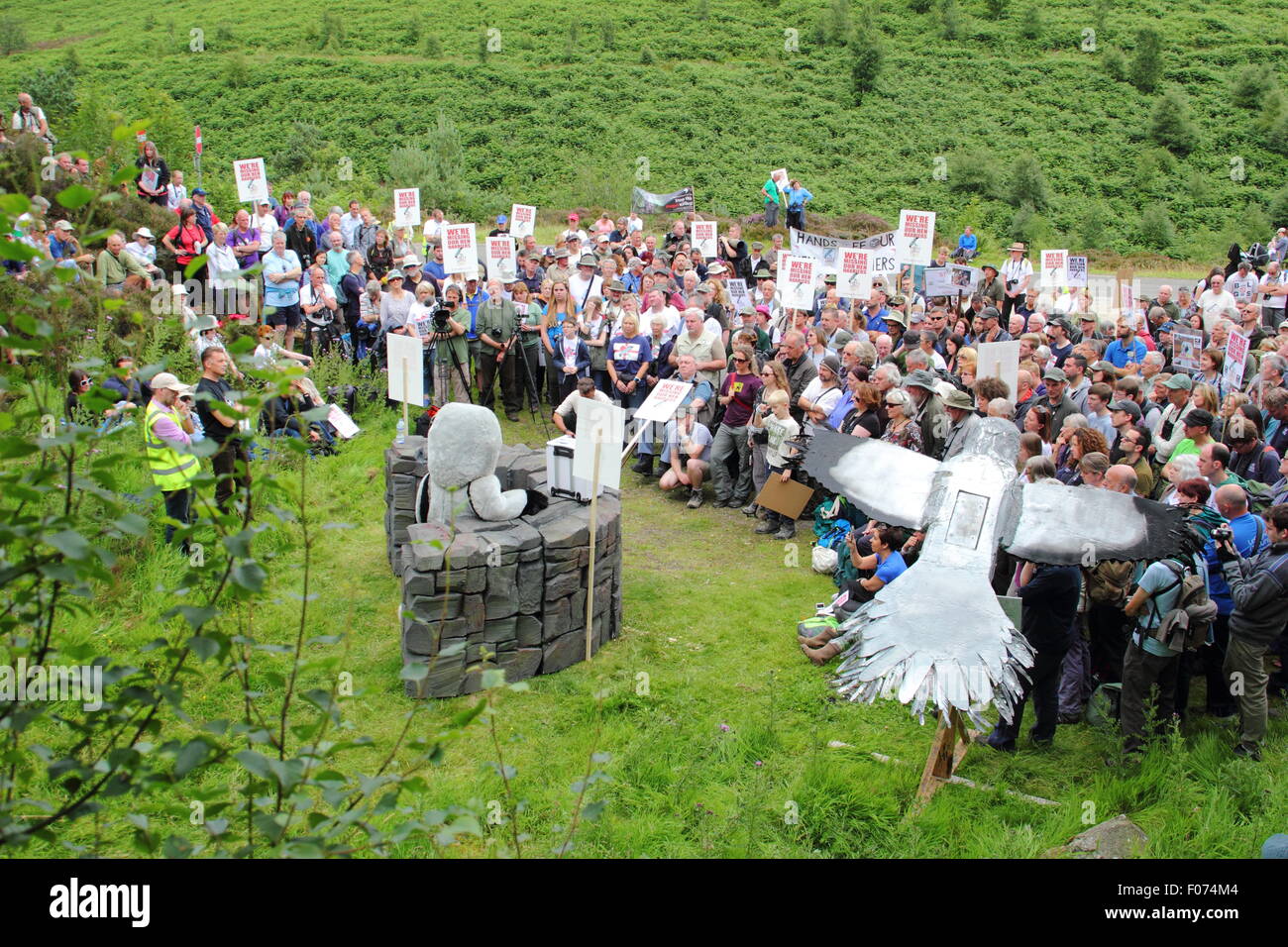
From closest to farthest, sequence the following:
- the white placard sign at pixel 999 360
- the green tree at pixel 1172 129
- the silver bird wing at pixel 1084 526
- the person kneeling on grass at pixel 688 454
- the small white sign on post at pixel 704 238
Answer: the silver bird wing at pixel 1084 526
the white placard sign at pixel 999 360
the person kneeling on grass at pixel 688 454
the small white sign on post at pixel 704 238
the green tree at pixel 1172 129

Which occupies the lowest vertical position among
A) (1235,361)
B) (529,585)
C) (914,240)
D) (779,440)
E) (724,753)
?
(724,753)

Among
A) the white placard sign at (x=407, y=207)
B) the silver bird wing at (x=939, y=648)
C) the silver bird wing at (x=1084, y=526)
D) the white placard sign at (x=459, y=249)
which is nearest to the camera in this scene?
the silver bird wing at (x=939, y=648)

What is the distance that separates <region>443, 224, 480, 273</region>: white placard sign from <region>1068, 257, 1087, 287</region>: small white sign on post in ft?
29.3

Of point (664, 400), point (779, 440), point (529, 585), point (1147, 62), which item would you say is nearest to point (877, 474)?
point (529, 585)

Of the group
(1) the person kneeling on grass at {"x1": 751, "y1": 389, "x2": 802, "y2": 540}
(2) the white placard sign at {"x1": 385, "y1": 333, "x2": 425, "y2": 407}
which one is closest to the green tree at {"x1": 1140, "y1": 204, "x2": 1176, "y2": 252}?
(1) the person kneeling on grass at {"x1": 751, "y1": 389, "x2": 802, "y2": 540}

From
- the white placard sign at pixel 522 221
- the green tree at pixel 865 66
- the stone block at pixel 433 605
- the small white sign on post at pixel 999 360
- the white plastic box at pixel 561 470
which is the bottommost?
the stone block at pixel 433 605

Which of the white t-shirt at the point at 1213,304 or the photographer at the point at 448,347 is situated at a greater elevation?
the white t-shirt at the point at 1213,304

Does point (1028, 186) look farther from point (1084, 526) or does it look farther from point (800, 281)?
point (1084, 526)

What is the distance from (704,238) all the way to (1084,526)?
1342 cm

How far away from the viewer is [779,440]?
1149 cm

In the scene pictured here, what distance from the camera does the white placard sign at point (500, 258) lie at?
15531 millimetres

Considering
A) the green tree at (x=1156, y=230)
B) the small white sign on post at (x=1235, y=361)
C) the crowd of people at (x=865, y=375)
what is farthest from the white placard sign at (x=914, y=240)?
the green tree at (x=1156, y=230)

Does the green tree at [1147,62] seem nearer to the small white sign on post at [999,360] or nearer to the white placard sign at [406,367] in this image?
the small white sign on post at [999,360]

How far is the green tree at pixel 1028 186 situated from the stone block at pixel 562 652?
28162 millimetres
